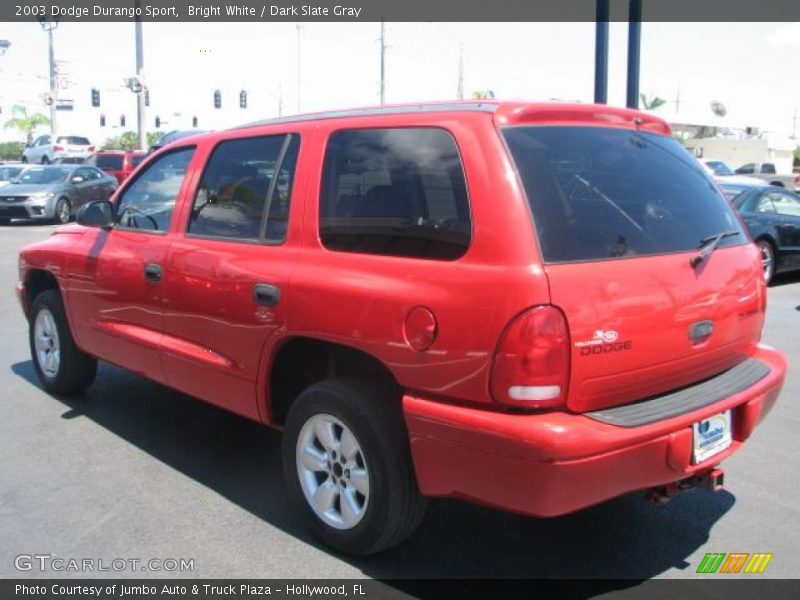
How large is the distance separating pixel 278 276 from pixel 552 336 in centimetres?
137

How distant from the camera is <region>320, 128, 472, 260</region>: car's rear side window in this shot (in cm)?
300

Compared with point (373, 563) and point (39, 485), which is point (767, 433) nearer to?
point (373, 563)

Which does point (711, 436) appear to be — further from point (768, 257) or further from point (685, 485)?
point (768, 257)

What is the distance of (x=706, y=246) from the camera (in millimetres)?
3285

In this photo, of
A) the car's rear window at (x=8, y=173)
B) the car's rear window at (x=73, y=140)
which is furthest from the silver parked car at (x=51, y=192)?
the car's rear window at (x=73, y=140)

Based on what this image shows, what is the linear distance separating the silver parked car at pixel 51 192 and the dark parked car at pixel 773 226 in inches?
610

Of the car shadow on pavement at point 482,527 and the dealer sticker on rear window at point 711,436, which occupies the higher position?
the dealer sticker on rear window at point 711,436

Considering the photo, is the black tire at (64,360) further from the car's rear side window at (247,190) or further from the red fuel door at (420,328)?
the red fuel door at (420,328)

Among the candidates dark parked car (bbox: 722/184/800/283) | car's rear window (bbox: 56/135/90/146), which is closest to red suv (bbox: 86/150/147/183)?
car's rear window (bbox: 56/135/90/146)

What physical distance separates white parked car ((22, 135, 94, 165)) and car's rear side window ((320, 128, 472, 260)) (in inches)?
1504

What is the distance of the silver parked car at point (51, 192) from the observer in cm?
1881

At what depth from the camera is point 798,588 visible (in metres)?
3.10

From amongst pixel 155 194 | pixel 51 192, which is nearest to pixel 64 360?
pixel 155 194

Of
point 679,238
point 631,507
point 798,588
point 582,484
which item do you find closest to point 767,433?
point 631,507
